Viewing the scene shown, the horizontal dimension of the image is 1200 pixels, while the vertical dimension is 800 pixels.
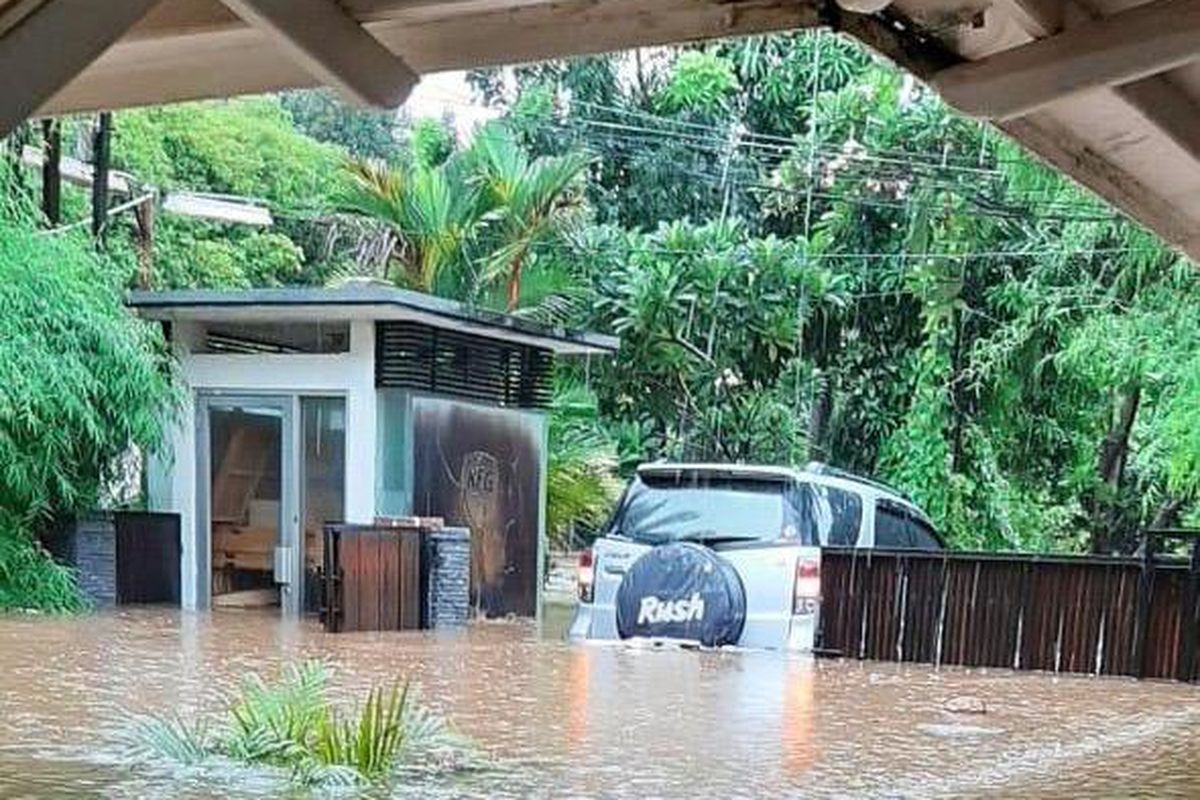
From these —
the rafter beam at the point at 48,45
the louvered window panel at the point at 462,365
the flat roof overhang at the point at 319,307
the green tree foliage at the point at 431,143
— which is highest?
the green tree foliage at the point at 431,143

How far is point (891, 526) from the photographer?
11.7m

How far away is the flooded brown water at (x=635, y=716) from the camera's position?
5.11 meters

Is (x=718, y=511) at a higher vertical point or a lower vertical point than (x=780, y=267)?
lower

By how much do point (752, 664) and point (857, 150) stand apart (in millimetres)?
10348

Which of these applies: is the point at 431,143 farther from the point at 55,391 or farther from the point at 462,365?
the point at 55,391

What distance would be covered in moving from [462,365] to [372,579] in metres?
2.81

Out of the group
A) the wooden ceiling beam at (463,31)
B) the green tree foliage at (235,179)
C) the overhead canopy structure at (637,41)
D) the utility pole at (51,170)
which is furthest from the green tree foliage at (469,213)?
the wooden ceiling beam at (463,31)

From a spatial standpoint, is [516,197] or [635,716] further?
[516,197]

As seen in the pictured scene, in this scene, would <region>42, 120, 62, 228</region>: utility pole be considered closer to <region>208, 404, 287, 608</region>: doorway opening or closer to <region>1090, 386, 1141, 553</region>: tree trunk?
<region>208, 404, 287, 608</region>: doorway opening

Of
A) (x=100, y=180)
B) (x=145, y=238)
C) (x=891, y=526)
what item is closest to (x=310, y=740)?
(x=891, y=526)

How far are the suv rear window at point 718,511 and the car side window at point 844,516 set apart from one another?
0.51 metres

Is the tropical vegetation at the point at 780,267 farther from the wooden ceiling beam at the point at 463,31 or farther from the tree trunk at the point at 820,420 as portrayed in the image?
the wooden ceiling beam at the point at 463,31

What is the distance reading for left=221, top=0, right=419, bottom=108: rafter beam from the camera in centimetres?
233

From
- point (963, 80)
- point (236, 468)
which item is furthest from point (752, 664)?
point (963, 80)
